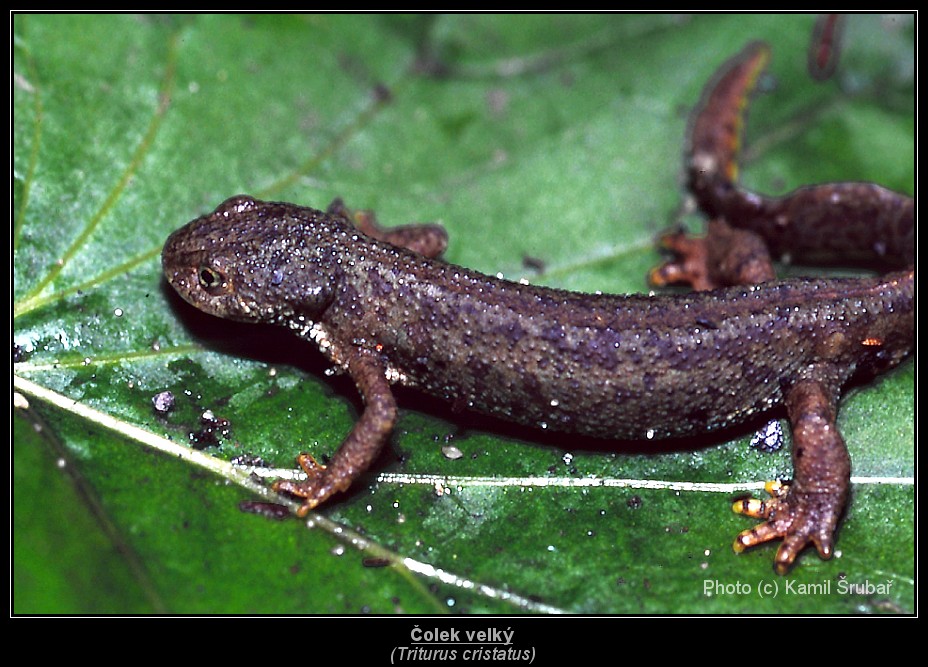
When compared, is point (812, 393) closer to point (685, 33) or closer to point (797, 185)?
point (797, 185)

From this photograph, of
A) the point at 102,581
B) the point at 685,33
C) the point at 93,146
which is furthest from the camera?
the point at 685,33

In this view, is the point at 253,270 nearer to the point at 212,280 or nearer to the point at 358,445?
the point at 212,280

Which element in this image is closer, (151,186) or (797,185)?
(151,186)

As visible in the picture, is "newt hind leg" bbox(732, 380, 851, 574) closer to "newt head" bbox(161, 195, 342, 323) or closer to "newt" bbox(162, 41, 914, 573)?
"newt" bbox(162, 41, 914, 573)

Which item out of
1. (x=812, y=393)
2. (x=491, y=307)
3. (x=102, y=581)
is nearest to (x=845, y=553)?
(x=812, y=393)

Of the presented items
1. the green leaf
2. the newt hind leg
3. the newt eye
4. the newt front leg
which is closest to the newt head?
the newt eye

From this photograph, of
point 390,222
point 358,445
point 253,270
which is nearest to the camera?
point 358,445

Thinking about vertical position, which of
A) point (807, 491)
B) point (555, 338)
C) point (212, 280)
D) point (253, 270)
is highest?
point (555, 338)

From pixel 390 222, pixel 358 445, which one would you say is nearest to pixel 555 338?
pixel 358 445

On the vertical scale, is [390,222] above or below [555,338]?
above
